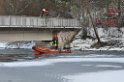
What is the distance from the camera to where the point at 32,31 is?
68.3m

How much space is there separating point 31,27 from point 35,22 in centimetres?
352

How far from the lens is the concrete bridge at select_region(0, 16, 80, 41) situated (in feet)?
214

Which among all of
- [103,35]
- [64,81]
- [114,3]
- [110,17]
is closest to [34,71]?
[64,81]

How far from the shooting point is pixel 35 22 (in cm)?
7106

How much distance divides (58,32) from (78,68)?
2779 inches

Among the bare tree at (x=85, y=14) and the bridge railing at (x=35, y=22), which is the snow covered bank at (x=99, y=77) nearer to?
the bare tree at (x=85, y=14)

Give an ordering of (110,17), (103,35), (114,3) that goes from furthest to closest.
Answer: (103,35)
(110,17)
(114,3)

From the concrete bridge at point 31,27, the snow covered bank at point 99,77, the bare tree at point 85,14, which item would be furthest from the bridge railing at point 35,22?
the snow covered bank at point 99,77

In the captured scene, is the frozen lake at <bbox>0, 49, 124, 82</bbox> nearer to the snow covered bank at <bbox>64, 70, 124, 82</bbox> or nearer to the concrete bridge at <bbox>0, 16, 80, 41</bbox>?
the snow covered bank at <bbox>64, 70, 124, 82</bbox>

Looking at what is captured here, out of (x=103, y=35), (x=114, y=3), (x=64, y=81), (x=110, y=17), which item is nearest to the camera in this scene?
(x=64, y=81)

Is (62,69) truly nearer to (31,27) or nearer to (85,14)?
(85,14)

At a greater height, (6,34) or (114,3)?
(114,3)

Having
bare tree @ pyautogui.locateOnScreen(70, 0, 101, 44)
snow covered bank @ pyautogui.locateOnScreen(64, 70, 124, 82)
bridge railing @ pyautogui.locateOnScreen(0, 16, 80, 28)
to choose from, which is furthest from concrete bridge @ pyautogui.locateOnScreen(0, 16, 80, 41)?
snow covered bank @ pyautogui.locateOnScreen(64, 70, 124, 82)

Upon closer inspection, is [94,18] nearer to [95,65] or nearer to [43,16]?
[43,16]
